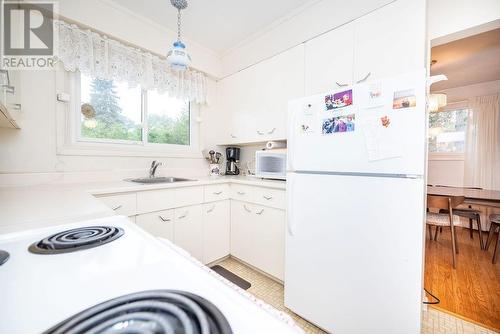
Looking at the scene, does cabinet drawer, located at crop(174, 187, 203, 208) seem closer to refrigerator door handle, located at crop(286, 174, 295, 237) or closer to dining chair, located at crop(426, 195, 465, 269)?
refrigerator door handle, located at crop(286, 174, 295, 237)

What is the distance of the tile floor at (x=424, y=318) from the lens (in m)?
1.37

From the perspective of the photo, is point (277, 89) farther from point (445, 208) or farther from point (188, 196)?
point (445, 208)

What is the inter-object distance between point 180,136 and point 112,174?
2.81 feet

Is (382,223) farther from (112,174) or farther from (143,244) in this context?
(112,174)

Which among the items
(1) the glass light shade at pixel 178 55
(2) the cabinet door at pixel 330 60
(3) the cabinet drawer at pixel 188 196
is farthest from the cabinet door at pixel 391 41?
(3) the cabinet drawer at pixel 188 196

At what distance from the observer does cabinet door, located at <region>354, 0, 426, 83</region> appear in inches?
50.3

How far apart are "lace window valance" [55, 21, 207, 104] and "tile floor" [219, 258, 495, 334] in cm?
211

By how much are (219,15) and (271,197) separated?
177 centimetres

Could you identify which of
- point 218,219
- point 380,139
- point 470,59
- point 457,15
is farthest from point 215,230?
point 470,59

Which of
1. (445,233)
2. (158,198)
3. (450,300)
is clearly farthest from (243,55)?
(445,233)

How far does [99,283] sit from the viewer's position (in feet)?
1.23

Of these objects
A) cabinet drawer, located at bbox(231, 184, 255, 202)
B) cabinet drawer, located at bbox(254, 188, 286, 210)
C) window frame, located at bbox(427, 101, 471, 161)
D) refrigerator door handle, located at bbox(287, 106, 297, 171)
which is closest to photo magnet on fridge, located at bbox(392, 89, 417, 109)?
refrigerator door handle, located at bbox(287, 106, 297, 171)

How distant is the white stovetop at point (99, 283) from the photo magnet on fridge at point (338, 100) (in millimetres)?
1172

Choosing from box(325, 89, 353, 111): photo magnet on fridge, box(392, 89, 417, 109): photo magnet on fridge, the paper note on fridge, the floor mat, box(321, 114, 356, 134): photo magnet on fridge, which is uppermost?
box(325, 89, 353, 111): photo magnet on fridge
